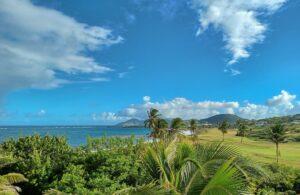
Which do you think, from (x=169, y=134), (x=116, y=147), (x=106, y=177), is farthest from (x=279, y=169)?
(x=169, y=134)

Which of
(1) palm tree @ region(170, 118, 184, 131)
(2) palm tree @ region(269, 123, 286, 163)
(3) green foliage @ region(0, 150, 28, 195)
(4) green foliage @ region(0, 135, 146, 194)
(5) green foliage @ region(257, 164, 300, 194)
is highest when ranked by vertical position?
(1) palm tree @ region(170, 118, 184, 131)

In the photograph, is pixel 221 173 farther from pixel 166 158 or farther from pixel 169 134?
pixel 169 134

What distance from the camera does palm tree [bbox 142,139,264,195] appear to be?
5.35 metres

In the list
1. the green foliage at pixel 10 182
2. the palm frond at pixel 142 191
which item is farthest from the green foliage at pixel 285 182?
the palm frond at pixel 142 191

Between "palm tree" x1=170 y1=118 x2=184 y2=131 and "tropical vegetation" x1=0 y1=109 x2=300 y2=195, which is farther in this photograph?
"palm tree" x1=170 y1=118 x2=184 y2=131

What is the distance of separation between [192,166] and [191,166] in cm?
2

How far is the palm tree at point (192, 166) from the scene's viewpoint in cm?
535

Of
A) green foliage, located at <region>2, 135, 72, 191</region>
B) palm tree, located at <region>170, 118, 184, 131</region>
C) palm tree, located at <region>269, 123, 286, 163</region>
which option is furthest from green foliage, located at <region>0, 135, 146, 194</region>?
palm tree, located at <region>269, 123, 286, 163</region>

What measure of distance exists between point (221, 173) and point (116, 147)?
7.60 meters

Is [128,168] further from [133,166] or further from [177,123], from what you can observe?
[177,123]

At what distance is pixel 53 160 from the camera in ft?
41.7

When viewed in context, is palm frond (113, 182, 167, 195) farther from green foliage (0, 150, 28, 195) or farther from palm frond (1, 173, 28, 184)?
palm frond (1, 173, 28, 184)

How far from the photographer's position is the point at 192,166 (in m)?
6.15

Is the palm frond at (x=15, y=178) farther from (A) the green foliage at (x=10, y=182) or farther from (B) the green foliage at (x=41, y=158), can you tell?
(B) the green foliage at (x=41, y=158)
